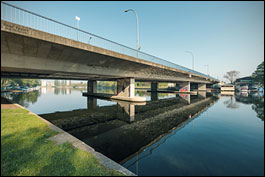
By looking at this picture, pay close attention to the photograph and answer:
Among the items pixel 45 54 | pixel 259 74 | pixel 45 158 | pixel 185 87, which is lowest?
pixel 45 158

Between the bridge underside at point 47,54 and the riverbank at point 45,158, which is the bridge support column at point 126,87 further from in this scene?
the riverbank at point 45,158

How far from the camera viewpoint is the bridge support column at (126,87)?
25359mm

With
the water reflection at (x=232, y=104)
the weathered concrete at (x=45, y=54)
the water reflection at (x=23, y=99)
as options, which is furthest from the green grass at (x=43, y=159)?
the water reflection at (x=232, y=104)

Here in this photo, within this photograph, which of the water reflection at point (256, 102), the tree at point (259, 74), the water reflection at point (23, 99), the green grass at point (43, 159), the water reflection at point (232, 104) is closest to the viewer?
the green grass at point (43, 159)

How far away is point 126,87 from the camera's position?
26203mm

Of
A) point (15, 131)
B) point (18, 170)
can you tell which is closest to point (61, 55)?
point (15, 131)

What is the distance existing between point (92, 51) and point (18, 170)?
12728 mm

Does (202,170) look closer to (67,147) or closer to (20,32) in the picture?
(67,147)

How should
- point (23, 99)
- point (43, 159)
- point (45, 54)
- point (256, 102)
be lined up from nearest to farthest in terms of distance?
point (43, 159) < point (45, 54) < point (256, 102) < point (23, 99)

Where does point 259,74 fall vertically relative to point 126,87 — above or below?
above

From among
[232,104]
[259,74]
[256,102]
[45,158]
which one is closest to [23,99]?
[45,158]

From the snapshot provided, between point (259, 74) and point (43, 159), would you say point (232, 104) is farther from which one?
point (259, 74)

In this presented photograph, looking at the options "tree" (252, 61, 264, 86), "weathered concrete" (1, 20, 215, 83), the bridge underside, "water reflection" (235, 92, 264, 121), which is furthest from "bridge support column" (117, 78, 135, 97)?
"tree" (252, 61, 264, 86)

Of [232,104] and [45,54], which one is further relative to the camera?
[232,104]
